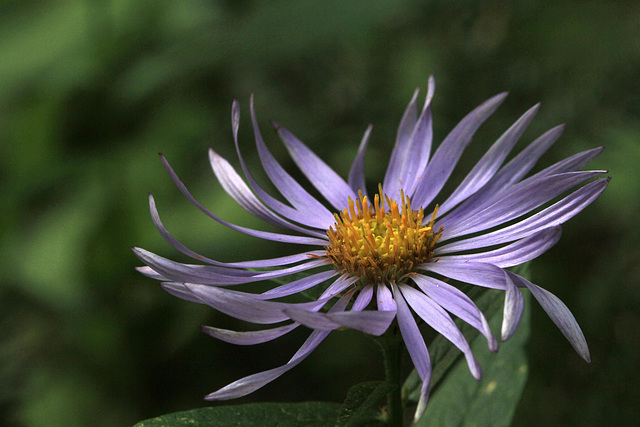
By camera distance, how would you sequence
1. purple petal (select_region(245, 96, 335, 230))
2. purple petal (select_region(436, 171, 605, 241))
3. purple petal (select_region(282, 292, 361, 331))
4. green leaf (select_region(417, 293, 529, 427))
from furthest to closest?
purple petal (select_region(245, 96, 335, 230)) → green leaf (select_region(417, 293, 529, 427)) → purple petal (select_region(436, 171, 605, 241)) → purple petal (select_region(282, 292, 361, 331))

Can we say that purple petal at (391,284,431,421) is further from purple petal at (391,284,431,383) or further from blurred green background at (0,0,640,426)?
blurred green background at (0,0,640,426)

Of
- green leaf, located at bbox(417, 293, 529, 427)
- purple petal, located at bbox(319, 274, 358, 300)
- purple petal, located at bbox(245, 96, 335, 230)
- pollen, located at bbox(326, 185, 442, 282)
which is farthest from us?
purple petal, located at bbox(245, 96, 335, 230)

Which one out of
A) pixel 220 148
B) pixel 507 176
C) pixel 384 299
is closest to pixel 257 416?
pixel 384 299

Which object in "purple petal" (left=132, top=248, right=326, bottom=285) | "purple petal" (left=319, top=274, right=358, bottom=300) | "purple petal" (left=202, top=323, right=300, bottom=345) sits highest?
"purple petal" (left=132, top=248, right=326, bottom=285)

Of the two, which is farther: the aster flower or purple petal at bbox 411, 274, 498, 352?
purple petal at bbox 411, 274, 498, 352

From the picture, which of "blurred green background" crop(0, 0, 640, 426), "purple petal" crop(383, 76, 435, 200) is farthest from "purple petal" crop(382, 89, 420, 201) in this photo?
"blurred green background" crop(0, 0, 640, 426)

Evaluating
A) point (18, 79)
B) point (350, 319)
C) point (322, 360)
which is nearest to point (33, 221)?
point (18, 79)

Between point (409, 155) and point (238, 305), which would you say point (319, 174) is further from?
point (238, 305)
